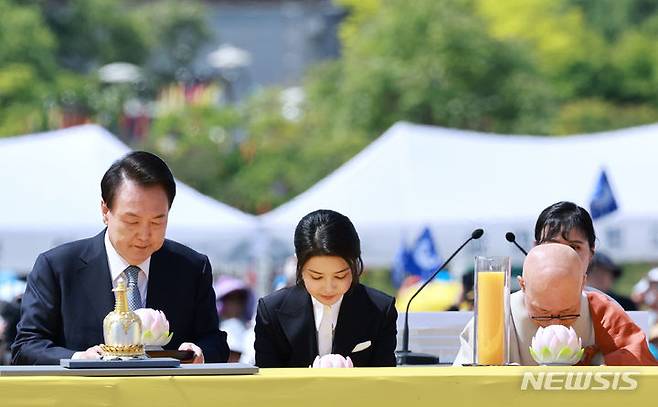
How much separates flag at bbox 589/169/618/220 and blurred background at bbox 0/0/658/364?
18 mm

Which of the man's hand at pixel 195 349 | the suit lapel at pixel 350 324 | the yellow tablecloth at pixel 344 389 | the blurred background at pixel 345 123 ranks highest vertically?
the blurred background at pixel 345 123

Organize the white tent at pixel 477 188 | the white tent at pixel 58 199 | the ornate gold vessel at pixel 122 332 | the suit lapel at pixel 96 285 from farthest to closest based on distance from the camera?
1. the white tent at pixel 477 188
2. the white tent at pixel 58 199
3. the suit lapel at pixel 96 285
4. the ornate gold vessel at pixel 122 332

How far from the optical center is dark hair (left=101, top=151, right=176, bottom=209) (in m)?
4.99

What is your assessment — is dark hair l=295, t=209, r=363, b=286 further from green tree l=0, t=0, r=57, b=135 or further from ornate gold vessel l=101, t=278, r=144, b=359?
green tree l=0, t=0, r=57, b=135

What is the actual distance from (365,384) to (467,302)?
5875 millimetres

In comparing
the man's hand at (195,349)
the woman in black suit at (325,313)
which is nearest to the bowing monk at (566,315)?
the woman in black suit at (325,313)

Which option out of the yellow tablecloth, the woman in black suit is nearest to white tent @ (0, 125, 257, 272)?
the woman in black suit

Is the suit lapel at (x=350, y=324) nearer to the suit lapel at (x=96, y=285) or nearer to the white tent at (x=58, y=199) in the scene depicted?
the suit lapel at (x=96, y=285)

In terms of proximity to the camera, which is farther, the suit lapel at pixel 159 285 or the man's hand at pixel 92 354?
the suit lapel at pixel 159 285

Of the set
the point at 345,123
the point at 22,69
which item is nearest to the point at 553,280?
the point at 345,123

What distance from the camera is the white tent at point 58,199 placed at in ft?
50.0

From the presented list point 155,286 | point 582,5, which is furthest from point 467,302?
point 582,5

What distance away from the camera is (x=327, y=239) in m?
5.25

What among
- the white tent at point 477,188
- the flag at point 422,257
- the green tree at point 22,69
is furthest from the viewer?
the green tree at point 22,69
